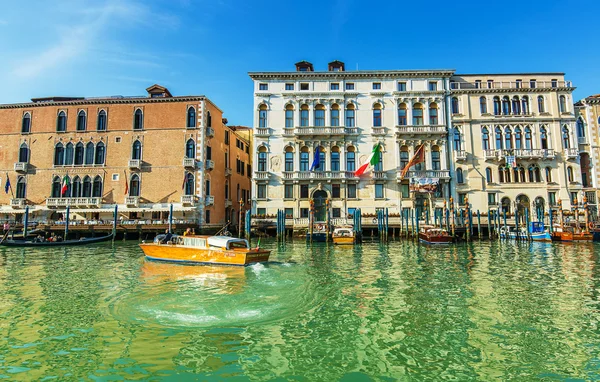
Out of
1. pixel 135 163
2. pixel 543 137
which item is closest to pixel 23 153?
pixel 135 163

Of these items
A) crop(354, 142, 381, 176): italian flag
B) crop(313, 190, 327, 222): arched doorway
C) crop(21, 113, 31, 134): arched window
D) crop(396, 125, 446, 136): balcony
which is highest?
crop(21, 113, 31, 134): arched window

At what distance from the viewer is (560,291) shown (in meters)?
9.95

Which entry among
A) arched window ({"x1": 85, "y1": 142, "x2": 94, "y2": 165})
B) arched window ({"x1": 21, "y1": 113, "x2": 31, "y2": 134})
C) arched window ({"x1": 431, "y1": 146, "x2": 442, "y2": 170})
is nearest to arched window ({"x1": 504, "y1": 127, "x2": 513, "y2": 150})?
arched window ({"x1": 431, "y1": 146, "x2": 442, "y2": 170})

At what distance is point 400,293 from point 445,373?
15.6 ft

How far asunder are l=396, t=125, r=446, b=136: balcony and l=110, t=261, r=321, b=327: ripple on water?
77.3 ft

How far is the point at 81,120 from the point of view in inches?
1288

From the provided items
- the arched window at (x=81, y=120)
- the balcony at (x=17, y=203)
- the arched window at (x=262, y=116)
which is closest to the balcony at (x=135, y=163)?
the arched window at (x=81, y=120)

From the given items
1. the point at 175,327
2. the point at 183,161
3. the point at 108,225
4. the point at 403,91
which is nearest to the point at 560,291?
the point at 175,327

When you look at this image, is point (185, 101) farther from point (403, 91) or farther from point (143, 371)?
point (143, 371)

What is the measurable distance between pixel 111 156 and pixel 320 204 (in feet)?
66.9

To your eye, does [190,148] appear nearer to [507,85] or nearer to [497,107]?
[497,107]

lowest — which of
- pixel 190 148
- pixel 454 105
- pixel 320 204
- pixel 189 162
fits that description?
pixel 320 204

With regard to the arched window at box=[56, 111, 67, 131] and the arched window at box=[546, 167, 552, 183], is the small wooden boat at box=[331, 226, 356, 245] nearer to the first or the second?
the arched window at box=[546, 167, 552, 183]

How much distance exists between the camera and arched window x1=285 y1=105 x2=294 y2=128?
110 feet
